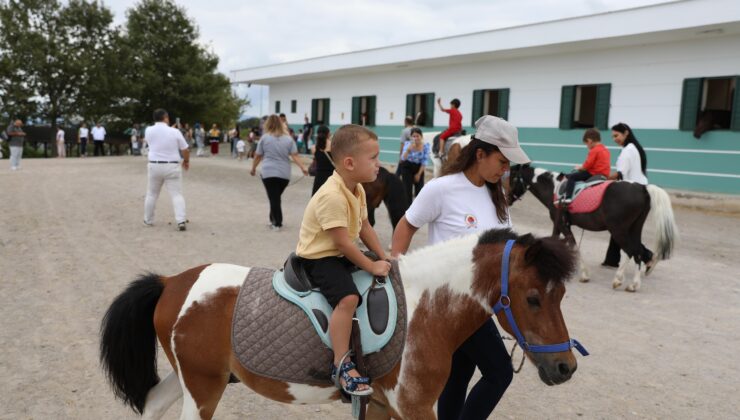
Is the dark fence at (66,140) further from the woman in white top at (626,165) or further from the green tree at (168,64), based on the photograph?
the woman in white top at (626,165)

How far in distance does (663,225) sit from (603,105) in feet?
Result: 36.5

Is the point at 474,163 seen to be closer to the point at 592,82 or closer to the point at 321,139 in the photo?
the point at 321,139

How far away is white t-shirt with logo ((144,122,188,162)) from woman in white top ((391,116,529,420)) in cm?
726

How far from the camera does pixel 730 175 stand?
1516 centimetres

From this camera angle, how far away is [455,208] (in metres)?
3.10

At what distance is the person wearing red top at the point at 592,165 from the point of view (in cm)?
866

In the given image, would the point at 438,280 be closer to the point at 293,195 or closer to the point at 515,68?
the point at 293,195

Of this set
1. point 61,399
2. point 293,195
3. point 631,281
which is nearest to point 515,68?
point 293,195

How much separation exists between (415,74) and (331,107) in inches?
223

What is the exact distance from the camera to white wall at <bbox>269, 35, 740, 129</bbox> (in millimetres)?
15820

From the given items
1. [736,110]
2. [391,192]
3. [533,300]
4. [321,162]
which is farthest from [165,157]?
[736,110]

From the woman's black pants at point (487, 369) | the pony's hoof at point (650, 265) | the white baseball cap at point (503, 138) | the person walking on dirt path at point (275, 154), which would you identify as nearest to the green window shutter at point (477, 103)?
the person walking on dirt path at point (275, 154)

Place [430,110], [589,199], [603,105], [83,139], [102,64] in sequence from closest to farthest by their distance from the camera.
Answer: [589,199] < [603,105] < [430,110] < [83,139] < [102,64]

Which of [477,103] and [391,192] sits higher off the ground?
[477,103]
